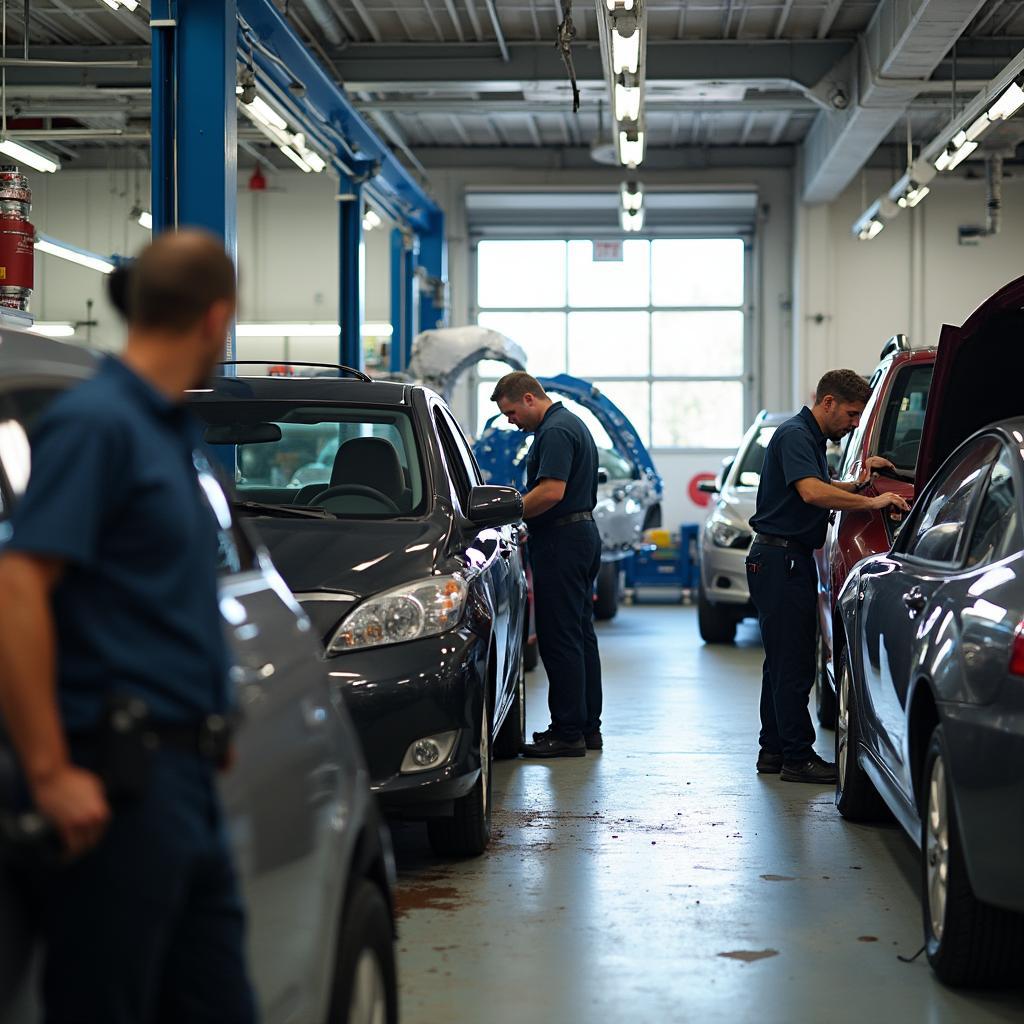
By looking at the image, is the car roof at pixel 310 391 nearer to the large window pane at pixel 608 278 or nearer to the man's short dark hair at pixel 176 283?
the man's short dark hair at pixel 176 283

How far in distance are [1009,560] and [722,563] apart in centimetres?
821

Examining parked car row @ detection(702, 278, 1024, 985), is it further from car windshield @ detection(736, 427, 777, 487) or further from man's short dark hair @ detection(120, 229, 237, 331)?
car windshield @ detection(736, 427, 777, 487)

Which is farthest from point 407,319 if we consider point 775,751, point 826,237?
point 775,751

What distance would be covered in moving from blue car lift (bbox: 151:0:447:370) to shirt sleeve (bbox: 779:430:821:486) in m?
3.79

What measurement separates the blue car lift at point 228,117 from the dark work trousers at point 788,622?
3.92 m

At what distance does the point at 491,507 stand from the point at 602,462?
1041cm

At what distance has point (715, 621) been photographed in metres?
13.1

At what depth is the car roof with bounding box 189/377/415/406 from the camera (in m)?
5.77

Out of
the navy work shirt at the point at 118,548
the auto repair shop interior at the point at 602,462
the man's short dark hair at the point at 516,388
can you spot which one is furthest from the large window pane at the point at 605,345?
the navy work shirt at the point at 118,548

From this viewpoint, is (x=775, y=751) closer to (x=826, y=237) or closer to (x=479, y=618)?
(x=479, y=618)

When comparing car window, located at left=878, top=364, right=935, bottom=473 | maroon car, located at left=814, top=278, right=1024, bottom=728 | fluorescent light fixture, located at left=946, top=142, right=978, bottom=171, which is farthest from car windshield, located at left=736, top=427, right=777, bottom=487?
car window, located at left=878, top=364, right=935, bottom=473

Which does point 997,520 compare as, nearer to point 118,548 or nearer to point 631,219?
point 118,548

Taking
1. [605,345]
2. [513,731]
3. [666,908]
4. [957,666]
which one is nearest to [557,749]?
[513,731]

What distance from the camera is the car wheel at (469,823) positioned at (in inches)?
206
